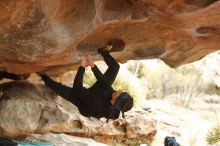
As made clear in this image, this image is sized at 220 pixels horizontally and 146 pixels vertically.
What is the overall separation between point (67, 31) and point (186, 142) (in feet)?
34.5

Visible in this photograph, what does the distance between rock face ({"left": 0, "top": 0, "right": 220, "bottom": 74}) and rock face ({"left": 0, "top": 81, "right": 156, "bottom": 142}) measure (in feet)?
3.78

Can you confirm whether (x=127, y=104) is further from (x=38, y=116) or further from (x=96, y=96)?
(x=38, y=116)

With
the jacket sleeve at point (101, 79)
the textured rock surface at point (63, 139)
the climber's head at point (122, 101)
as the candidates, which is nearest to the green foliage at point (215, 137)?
the textured rock surface at point (63, 139)

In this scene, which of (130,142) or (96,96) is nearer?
(96,96)

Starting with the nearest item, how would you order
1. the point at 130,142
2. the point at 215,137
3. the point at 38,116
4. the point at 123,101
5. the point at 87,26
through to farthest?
1. the point at 123,101
2. the point at 87,26
3. the point at 38,116
4. the point at 130,142
5. the point at 215,137

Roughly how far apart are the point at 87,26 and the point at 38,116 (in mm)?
3451

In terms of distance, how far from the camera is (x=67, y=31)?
717 centimetres

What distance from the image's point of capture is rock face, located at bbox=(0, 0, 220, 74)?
6.43m

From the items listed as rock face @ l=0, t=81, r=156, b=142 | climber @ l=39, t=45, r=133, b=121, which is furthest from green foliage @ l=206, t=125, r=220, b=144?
climber @ l=39, t=45, r=133, b=121

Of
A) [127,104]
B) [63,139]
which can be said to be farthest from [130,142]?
[127,104]

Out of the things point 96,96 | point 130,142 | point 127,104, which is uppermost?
point 96,96

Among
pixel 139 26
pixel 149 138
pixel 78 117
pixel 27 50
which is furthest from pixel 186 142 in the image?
pixel 27 50

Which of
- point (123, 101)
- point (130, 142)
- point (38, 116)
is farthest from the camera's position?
point (130, 142)

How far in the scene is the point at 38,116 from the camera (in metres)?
9.73
